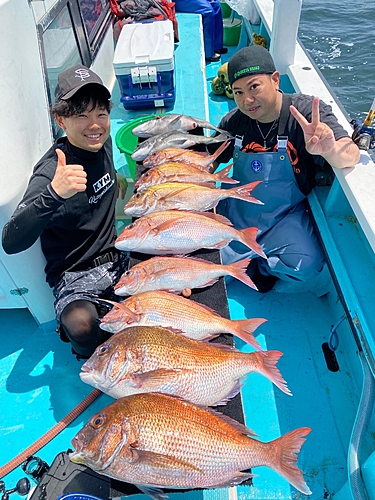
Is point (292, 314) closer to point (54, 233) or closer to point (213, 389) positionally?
point (213, 389)

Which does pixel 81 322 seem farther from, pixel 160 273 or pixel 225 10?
pixel 225 10

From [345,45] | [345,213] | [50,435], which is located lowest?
[345,45]

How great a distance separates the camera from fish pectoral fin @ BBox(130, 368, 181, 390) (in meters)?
1.48

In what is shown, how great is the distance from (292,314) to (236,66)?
187cm

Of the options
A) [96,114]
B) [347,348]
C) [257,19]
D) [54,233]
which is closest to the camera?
[96,114]

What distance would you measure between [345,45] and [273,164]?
9668 millimetres

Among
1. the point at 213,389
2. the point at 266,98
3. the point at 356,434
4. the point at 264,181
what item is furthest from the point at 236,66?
the point at 356,434

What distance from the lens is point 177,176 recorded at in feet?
7.96

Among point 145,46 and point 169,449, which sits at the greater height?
point 145,46

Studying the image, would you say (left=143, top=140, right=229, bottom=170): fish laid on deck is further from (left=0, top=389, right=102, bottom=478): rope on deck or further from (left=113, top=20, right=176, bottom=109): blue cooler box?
→ (left=0, top=389, right=102, bottom=478): rope on deck

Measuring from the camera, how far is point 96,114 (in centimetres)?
212

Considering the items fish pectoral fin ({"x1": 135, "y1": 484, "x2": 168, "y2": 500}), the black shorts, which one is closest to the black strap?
the black shorts

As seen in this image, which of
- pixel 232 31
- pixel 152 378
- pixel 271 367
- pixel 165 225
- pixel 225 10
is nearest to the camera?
pixel 152 378

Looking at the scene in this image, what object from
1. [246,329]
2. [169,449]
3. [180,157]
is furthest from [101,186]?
[169,449]
